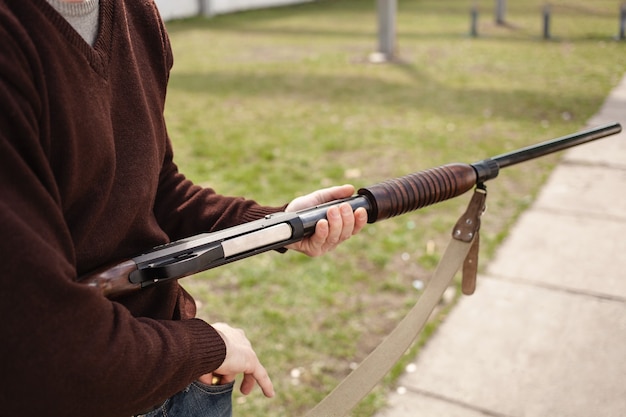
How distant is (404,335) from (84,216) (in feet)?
3.53

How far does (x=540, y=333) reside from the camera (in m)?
3.72

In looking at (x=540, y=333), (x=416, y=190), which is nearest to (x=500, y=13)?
(x=540, y=333)

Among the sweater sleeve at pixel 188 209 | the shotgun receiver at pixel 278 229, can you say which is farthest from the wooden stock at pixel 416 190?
the sweater sleeve at pixel 188 209

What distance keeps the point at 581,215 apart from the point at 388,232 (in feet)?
5.15

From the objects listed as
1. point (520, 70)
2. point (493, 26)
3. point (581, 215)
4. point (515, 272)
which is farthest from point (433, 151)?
point (493, 26)

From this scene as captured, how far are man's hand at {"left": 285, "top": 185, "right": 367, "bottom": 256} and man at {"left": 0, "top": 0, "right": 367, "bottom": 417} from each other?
335mm

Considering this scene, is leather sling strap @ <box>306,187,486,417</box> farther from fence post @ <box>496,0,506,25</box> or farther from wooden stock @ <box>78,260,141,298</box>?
fence post @ <box>496,0,506,25</box>

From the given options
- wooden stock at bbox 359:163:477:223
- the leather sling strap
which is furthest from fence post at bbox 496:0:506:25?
wooden stock at bbox 359:163:477:223

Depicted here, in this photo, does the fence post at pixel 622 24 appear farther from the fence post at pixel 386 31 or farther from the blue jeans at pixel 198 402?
the blue jeans at pixel 198 402

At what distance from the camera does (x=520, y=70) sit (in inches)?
425

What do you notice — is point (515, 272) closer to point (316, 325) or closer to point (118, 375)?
point (316, 325)

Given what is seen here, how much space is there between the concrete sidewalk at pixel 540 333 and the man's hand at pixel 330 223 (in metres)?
1.68

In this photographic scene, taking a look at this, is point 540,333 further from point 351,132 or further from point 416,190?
point 351,132

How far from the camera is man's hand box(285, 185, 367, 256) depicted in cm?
166
